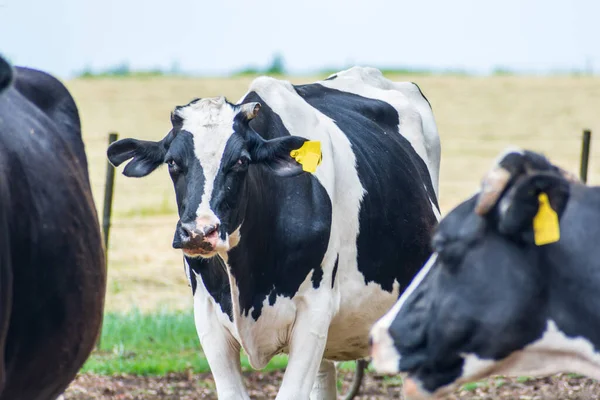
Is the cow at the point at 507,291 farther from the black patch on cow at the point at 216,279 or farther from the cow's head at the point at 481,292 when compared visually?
the black patch on cow at the point at 216,279

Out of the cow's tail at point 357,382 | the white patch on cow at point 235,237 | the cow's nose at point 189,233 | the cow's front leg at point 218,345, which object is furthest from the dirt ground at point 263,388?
the cow's nose at point 189,233

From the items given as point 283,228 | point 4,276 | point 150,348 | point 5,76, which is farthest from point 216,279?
point 150,348

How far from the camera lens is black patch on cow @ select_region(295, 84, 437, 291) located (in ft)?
20.5

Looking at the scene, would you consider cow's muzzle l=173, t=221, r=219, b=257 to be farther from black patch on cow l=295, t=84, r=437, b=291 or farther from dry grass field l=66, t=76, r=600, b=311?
dry grass field l=66, t=76, r=600, b=311

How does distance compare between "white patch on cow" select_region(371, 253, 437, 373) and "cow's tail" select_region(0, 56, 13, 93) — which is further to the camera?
"white patch on cow" select_region(371, 253, 437, 373)

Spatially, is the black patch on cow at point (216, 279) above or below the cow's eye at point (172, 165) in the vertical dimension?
below

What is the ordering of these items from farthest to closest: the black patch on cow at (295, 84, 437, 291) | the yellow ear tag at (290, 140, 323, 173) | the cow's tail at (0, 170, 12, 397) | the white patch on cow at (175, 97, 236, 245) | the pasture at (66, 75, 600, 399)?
the pasture at (66, 75, 600, 399), the black patch on cow at (295, 84, 437, 291), the yellow ear tag at (290, 140, 323, 173), the white patch on cow at (175, 97, 236, 245), the cow's tail at (0, 170, 12, 397)

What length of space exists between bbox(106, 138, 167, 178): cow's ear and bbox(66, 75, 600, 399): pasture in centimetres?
A: 210

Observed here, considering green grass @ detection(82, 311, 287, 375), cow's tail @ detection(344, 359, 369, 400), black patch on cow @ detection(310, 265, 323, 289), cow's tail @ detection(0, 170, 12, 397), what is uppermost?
cow's tail @ detection(0, 170, 12, 397)

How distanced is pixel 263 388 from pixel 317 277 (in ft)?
6.76

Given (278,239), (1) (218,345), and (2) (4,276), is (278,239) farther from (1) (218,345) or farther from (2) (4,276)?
(2) (4,276)

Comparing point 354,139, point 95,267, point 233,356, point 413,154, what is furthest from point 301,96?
point 95,267

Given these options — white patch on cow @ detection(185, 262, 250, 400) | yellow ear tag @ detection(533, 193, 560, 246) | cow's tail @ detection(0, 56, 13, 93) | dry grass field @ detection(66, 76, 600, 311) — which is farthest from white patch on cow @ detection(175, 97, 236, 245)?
dry grass field @ detection(66, 76, 600, 311)

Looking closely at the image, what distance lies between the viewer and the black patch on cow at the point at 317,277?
227 inches
